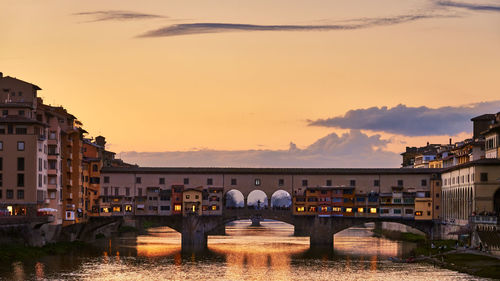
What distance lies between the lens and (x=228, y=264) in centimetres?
11169

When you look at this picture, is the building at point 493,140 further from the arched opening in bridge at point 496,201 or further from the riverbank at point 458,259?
the riverbank at point 458,259

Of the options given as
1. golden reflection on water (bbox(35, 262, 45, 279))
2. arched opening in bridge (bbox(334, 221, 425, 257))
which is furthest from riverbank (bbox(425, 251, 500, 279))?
golden reflection on water (bbox(35, 262, 45, 279))

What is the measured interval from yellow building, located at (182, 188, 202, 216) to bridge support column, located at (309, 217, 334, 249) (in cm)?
2041

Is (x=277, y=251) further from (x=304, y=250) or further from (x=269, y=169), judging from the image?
(x=269, y=169)

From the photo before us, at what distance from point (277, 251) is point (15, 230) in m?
41.7

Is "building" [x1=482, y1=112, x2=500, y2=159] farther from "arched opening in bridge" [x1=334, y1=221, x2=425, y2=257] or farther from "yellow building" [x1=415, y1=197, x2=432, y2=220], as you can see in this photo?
"arched opening in bridge" [x1=334, y1=221, x2=425, y2=257]

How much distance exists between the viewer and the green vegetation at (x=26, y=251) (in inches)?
4146

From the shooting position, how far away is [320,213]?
15225cm

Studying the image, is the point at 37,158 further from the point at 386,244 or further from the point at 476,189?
the point at 386,244

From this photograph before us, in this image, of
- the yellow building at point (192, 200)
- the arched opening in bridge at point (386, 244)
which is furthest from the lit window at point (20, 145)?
the arched opening in bridge at point (386, 244)

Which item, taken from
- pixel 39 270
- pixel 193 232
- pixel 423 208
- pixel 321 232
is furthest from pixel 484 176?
pixel 39 270

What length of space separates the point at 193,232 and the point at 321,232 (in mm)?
21547

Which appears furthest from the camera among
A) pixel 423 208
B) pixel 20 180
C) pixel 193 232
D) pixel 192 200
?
pixel 423 208

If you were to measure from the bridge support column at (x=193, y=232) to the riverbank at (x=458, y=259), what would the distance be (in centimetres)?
3586
